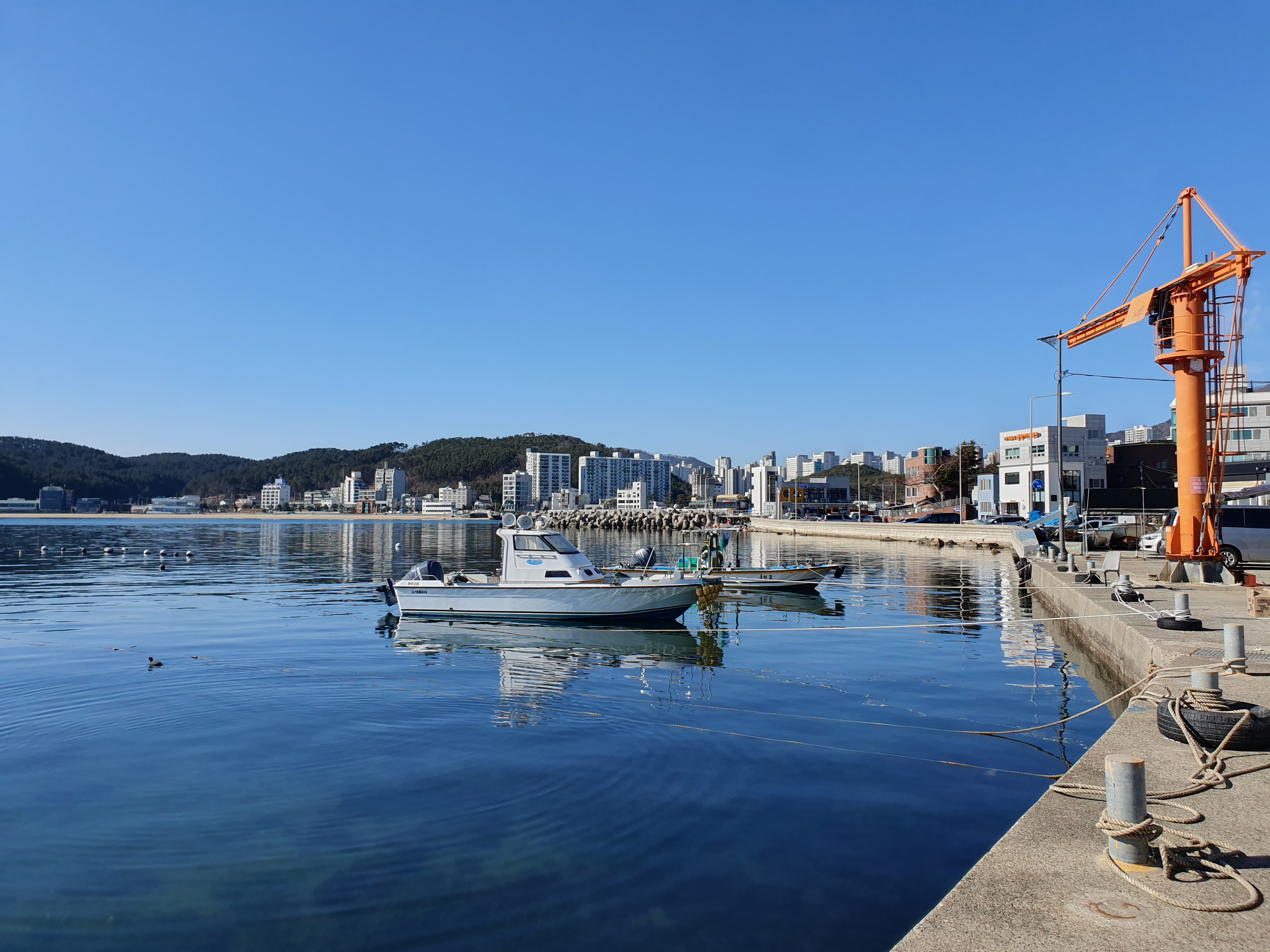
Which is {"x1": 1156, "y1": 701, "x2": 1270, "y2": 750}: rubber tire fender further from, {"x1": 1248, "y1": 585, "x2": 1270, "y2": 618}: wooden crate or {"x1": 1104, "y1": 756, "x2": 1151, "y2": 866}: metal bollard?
{"x1": 1248, "y1": 585, "x2": 1270, "y2": 618}: wooden crate

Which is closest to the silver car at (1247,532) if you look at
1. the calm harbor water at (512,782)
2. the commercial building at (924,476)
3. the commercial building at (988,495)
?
the calm harbor water at (512,782)

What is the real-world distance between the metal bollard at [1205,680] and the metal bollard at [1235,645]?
2.80m

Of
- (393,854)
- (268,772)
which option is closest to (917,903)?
(393,854)

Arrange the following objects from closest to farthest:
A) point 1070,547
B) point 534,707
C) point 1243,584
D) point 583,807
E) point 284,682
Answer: point 583,807 < point 534,707 < point 284,682 < point 1243,584 < point 1070,547

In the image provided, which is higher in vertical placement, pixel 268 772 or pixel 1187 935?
pixel 1187 935

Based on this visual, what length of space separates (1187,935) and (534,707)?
10.2 m

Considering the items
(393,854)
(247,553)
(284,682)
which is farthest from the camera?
(247,553)

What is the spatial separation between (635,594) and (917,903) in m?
15.8

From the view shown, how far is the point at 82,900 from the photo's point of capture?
6.81 meters

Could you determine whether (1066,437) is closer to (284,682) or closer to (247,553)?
(247,553)

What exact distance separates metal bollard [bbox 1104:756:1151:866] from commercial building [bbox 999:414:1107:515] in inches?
3043

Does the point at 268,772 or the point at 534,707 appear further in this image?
the point at 534,707

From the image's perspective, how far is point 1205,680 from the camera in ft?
24.5

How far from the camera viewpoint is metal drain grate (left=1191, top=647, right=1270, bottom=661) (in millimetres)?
11297
